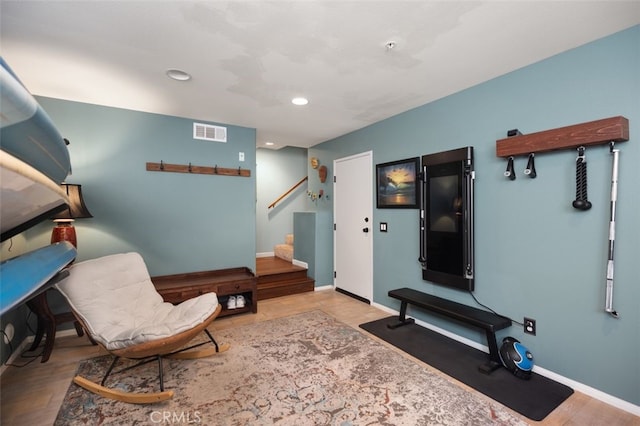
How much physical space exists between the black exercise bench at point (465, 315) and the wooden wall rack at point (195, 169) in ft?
8.26

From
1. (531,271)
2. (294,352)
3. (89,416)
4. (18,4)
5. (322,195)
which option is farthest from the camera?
(322,195)

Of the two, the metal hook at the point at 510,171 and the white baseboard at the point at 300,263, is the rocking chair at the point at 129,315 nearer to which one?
the white baseboard at the point at 300,263

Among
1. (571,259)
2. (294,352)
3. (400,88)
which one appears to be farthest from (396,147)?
(294,352)

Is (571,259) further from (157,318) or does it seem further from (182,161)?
(182,161)

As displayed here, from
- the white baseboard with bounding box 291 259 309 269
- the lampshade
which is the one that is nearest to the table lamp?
the lampshade

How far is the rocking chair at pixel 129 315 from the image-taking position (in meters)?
1.95

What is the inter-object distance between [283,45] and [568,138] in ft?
6.93

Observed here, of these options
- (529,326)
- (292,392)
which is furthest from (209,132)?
(529,326)

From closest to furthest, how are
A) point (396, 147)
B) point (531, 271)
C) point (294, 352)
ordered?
point (531, 271) < point (294, 352) < point (396, 147)

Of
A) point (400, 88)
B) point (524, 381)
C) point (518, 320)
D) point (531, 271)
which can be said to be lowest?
point (524, 381)

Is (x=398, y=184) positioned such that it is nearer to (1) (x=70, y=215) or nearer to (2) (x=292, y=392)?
(2) (x=292, y=392)

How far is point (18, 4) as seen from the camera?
5.35 ft

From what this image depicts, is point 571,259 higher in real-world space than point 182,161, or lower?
lower

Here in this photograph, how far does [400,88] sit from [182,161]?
8.85 feet
